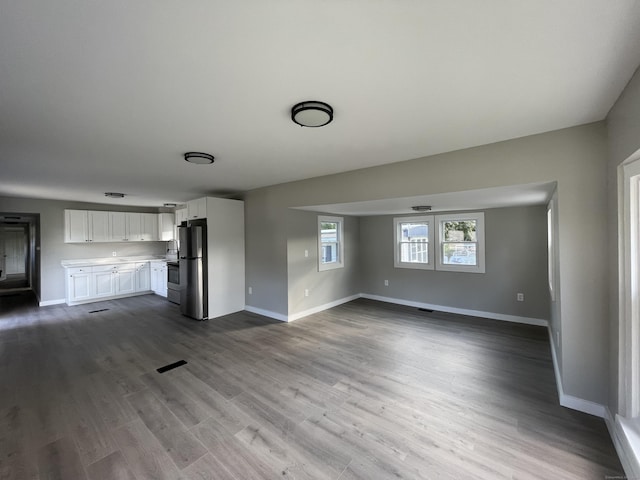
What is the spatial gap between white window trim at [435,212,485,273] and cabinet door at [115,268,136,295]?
731cm

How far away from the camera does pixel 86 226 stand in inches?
249

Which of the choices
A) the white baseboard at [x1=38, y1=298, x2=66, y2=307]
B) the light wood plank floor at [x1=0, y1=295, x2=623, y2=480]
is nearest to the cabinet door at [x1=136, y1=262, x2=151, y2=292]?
the white baseboard at [x1=38, y1=298, x2=66, y2=307]

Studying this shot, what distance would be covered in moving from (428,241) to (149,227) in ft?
24.0

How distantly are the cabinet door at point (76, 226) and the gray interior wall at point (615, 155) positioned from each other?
29.0ft

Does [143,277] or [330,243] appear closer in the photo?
[330,243]

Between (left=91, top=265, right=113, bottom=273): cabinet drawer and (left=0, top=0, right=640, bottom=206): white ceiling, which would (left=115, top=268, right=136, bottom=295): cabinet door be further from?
(left=0, top=0, right=640, bottom=206): white ceiling

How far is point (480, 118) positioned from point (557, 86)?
19.2 inches

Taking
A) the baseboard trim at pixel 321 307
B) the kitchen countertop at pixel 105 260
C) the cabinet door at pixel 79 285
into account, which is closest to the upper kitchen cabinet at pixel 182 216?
the kitchen countertop at pixel 105 260

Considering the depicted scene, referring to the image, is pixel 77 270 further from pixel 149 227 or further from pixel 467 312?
pixel 467 312

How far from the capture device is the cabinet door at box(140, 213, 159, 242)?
725 cm

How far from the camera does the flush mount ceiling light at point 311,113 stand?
71.7 inches

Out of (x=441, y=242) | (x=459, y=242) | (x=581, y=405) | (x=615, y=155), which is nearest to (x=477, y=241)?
(x=459, y=242)

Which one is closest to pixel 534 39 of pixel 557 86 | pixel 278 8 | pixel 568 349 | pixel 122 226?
pixel 557 86

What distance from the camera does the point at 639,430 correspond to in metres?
1.64
